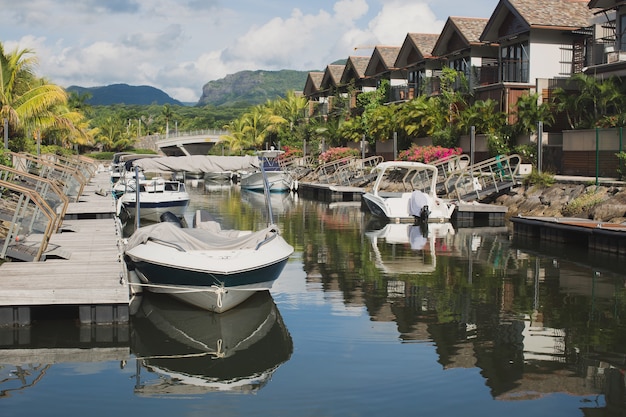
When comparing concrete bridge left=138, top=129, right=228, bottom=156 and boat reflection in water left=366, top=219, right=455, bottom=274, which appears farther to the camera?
concrete bridge left=138, top=129, right=228, bottom=156

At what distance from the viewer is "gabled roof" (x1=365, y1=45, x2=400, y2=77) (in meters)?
66.9

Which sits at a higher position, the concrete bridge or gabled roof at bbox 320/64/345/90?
gabled roof at bbox 320/64/345/90

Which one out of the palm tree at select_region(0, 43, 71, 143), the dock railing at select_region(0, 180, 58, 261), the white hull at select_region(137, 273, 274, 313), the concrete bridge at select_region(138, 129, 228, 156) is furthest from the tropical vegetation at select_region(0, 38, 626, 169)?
the concrete bridge at select_region(138, 129, 228, 156)

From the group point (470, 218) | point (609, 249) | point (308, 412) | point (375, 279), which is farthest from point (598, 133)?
point (308, 412)

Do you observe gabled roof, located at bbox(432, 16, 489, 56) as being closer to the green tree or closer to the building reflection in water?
the green tree

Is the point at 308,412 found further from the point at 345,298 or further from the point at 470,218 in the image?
the point at 470,218

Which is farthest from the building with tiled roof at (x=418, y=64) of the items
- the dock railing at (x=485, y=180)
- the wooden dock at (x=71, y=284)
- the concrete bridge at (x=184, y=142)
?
the concrete bridge at (x=184, y=142)

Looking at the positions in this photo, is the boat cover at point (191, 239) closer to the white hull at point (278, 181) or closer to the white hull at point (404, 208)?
the white hull at point (404, 208)

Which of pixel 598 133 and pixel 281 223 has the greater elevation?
pixel 598 133

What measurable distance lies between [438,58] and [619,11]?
1878 cm

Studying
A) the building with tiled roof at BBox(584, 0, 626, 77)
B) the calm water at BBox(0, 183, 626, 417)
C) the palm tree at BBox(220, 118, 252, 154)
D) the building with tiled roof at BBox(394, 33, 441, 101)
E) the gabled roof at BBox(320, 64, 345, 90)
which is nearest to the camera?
the calm water at BBox(0, 183, 626, 417)

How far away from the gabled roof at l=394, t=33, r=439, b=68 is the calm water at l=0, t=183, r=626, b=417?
39796 millimetres

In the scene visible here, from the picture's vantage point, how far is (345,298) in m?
17.4

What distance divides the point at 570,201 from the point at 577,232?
620 cm
